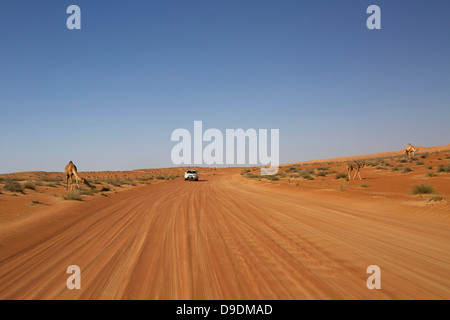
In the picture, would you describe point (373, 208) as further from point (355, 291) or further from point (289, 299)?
point (289, 299)

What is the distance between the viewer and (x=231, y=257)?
17.1ft

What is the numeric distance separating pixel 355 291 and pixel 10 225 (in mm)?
9878

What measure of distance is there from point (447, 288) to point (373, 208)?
803cm

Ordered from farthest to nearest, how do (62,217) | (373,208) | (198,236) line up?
(373,208)
(62,217)
(198,236)

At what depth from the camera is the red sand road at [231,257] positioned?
3818 millimetres

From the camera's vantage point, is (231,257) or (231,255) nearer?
(231,257)

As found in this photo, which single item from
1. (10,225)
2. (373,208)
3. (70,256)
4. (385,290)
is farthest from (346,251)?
(10,225)

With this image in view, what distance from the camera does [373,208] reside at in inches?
441

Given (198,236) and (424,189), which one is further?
(424,189)

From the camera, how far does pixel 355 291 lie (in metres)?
3.71

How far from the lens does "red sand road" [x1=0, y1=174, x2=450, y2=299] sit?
3818mm
